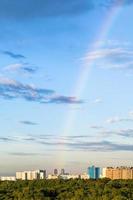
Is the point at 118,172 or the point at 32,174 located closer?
the point at 118,172

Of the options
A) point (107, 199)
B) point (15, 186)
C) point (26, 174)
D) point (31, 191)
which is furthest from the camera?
point (26, 174)

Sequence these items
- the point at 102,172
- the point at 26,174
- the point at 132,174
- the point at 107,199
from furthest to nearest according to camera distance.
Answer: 1. the point at 26,174
2. the point at 102,172
3. the point at 132,174
4. the point at 107,199

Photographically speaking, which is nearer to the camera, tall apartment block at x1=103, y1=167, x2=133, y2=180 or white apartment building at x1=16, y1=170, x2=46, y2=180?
tall apartment block at x1=103, y1=167, x2=133, y2=180

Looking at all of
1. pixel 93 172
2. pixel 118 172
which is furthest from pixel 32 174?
pixel 118 172

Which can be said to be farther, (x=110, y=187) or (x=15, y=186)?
(x=15, y=186)

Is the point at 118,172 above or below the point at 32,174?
below

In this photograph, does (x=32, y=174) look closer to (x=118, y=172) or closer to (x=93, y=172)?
(x=93, y=172)

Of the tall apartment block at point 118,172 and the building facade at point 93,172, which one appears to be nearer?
the tall apartment block at point 118,172

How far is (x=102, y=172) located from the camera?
404ft

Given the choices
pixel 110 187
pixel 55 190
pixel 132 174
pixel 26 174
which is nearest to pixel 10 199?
pixel 55 190

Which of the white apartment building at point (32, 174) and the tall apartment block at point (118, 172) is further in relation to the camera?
the white apartment building at point (32, 174)

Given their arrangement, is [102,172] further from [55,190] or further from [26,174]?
[55,190]

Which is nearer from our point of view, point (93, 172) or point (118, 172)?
point (118, 172)

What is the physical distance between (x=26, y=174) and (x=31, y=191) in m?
71.7
